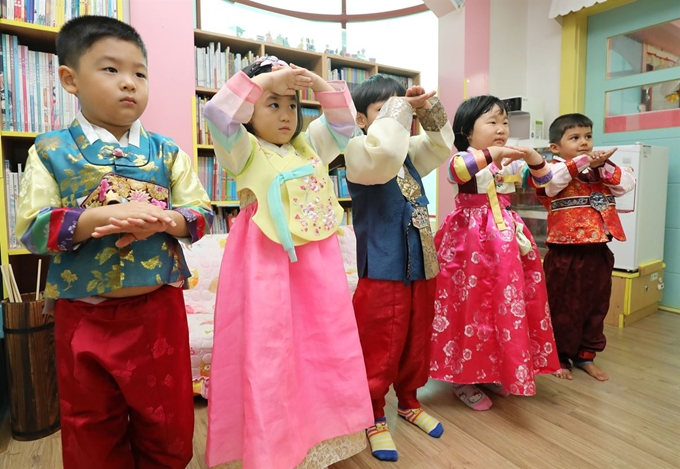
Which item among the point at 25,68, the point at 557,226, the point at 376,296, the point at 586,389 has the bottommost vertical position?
the point at 586,389

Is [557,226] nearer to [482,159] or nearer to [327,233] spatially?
[482,159]

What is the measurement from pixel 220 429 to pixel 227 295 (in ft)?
1.04

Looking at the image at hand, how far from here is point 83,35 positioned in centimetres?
86

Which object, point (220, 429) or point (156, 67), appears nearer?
point (220, 429)

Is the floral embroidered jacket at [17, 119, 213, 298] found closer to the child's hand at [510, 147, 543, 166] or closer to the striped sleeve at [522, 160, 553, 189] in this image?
the child's hand at [510, 147, 543, 166]

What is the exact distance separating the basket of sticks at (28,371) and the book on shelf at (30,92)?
701 millimetres

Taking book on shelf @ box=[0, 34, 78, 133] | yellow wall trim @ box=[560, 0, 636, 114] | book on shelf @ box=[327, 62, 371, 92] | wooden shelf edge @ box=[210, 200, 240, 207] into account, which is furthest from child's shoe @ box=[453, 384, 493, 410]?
Result: yellow wall trim @ box=[560, 0, 636, 114]

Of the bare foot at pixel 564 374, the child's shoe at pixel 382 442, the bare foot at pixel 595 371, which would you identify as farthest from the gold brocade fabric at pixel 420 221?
the bare foot at pixel 595 371

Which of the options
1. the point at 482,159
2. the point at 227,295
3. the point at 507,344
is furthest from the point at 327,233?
the point at 507,344

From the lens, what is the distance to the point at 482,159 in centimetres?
137

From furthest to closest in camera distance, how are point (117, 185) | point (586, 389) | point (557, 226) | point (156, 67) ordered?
point (156, 67) < point (557, 226) < point (586, 389) < point (117, 185)

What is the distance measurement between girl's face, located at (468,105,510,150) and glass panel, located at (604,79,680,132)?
2040mm

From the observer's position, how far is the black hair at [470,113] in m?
1.55

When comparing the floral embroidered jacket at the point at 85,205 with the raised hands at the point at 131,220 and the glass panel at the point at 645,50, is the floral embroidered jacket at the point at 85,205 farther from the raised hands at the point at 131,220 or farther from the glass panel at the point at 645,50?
the glass panel at the point at 645,50
